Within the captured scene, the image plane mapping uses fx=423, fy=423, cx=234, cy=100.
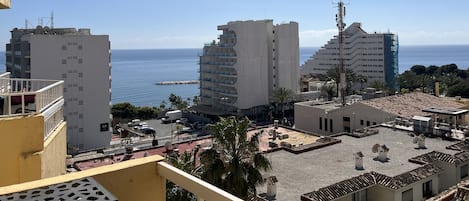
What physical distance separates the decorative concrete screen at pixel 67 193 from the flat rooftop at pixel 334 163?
1290 centimetres

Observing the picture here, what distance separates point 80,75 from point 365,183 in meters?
47.0

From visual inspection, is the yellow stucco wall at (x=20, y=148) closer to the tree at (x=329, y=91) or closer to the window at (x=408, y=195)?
the window at (x=408, y=195)

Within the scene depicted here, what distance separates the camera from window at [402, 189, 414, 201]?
17.8 m

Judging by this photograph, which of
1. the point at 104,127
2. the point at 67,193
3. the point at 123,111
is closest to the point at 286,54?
the point at 123,111

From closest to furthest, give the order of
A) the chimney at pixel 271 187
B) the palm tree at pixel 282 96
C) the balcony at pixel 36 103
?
the balcony at pixel 36 103 < the chimney at pixel 271 187 < the palm tree at pixel 282 96

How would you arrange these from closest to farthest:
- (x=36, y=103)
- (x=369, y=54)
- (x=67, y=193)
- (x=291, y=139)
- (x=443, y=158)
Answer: (x=67, y=193)
(x=36, y=103)
(x=443, y=158)
(x=291, y=139)
(x=369, y=54)

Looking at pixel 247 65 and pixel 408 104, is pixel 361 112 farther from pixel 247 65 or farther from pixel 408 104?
pixel 247 65

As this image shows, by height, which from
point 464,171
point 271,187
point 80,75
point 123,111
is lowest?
point 123,111

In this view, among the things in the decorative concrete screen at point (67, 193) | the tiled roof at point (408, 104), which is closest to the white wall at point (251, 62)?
the tiled roof at point (408, 104)

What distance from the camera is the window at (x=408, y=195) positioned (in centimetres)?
1775

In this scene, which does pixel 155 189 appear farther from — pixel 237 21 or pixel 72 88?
pixel 237 21

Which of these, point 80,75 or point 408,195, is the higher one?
point 80,75

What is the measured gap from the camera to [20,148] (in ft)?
19.5

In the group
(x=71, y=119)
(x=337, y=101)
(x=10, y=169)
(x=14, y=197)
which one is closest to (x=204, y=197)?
(x=14, y=197)
